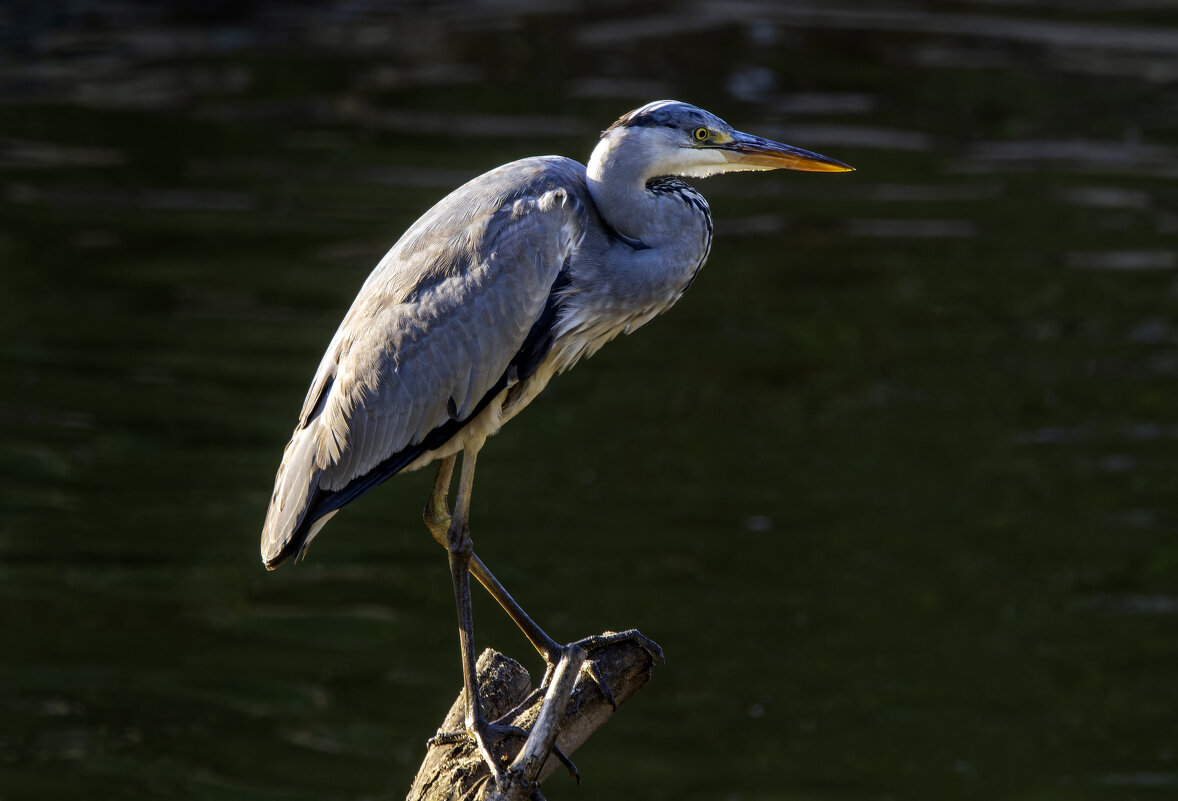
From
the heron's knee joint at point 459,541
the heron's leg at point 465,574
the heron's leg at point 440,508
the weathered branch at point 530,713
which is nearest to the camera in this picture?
the weathered branch at point 530,713

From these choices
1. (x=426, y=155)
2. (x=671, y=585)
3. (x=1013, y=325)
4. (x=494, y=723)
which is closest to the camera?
(x=494, y=723)

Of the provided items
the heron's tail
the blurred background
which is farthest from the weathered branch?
the blurred background

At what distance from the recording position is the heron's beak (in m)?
5.24

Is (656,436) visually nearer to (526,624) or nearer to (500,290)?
(526,624)

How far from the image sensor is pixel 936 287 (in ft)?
51.7

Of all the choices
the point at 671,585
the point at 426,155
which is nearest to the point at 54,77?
the point at 426,155

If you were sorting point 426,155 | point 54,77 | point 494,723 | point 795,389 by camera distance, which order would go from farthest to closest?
1. point 54,77
2. point 426,155
3. point 795,389
4. point 494,723

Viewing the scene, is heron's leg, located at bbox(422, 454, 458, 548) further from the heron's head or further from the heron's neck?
the heron's head

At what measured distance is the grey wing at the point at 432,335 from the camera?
518cm

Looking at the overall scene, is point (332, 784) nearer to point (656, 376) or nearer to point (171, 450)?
point (171, 450)

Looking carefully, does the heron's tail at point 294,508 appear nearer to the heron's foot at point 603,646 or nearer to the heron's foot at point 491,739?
the heron's foot at point 491,739

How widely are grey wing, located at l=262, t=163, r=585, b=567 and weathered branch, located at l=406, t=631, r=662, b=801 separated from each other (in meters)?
0.82

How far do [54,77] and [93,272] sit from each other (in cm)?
648

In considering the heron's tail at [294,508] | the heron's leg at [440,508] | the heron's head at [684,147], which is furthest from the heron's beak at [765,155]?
the heron's tail at [294,508]
